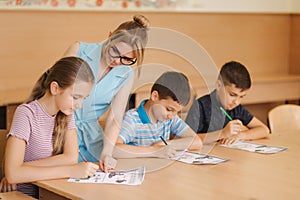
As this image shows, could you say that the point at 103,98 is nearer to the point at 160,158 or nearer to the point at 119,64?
the point at 119,64

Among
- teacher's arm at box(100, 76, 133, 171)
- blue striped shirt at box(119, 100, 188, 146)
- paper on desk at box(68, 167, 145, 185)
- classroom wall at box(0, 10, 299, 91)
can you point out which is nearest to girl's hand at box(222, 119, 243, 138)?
blue striped shirt at box(119, 100, 188, 146)

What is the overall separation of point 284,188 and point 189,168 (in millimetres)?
399

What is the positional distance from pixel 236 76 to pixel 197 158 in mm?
660

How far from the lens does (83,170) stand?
213cm

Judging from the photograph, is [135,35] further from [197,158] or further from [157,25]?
[157,25]

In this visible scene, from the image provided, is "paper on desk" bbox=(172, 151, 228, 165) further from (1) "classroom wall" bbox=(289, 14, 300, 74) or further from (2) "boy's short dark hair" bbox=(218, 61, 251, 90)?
(1) "classroom wall" bbox=(289, 14, 300, 74)

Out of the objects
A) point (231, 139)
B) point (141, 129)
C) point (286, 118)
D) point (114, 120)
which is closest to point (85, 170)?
point (114, 120)

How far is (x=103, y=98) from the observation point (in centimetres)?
260

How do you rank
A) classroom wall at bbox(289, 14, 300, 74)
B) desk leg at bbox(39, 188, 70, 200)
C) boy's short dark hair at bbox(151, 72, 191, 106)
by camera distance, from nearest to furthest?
desk leg at bbox(39, 188, 70, 200) < boy's short dark hair at bbox(151, 72, 191, 106) < classroom wall at bbox(289, 14, 300, 74)

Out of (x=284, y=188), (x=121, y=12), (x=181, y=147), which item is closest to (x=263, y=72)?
(x=121, y=12)

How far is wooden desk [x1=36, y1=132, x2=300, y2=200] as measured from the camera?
194cm

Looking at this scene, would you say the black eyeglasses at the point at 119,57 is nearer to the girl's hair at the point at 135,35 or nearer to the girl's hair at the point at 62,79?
the girl's hair at the point at 135,35

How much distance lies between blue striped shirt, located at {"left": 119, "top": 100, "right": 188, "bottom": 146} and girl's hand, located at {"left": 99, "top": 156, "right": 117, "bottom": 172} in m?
0.24

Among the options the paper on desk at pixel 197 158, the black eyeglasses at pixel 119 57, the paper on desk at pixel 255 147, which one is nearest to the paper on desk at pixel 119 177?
the paper on desk at pixel 197 158
